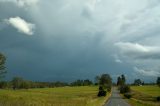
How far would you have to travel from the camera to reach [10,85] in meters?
199

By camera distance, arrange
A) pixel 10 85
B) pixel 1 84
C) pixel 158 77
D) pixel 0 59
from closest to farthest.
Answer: pixel 0 59 → pixel 1 84 → pixel 158 77 → pixel 10 85

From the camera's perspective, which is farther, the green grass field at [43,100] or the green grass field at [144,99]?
the green grass field at [144,99]

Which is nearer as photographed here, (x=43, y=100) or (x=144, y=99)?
(x=43, y=100)

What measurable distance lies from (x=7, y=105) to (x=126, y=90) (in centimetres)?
11785

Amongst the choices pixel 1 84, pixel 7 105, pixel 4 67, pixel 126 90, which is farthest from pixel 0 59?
pixel 7 105

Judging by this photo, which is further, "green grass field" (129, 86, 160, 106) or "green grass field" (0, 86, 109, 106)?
"green grass field" (129, 86, 160, 106)

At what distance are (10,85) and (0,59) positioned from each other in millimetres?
94960

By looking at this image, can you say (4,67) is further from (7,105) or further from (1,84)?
(7,105)

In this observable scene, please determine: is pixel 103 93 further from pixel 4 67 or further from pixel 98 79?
pixel 98 79

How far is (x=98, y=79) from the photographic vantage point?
199875 millimetres

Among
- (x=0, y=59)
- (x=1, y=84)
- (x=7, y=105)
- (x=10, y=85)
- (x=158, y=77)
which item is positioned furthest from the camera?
(x=10, y=85)

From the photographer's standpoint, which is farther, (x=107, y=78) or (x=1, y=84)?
(x=107, y=78)

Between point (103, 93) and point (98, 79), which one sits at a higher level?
point (98, 79)

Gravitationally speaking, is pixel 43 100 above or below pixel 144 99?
below
